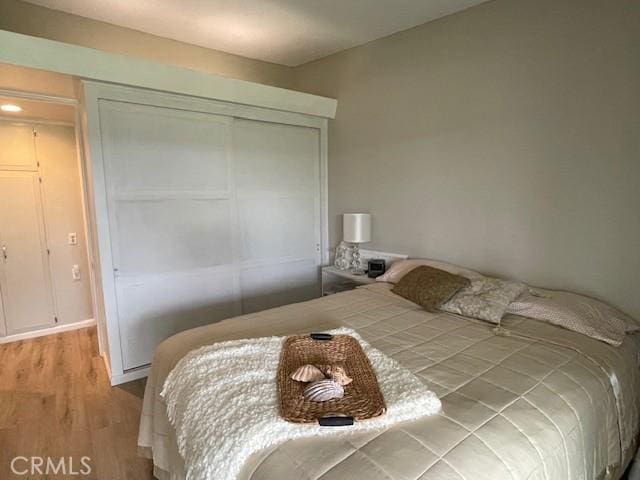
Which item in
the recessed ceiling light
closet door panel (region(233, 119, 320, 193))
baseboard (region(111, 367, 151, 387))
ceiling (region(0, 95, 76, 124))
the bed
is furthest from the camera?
closet door panel (region(233, 119, 320, 193))

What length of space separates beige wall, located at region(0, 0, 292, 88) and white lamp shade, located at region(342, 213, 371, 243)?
70.5 inches

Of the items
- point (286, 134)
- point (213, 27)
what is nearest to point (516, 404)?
point (286, 134)

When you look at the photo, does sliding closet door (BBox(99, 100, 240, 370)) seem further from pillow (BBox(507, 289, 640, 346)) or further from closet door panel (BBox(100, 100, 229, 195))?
pillow (BBox(507, 289, 640, 346))

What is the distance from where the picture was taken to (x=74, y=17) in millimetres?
2758

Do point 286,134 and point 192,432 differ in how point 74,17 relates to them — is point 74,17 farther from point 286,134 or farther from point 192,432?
point 192,432

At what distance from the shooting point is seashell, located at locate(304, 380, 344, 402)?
A: 3.94 ft

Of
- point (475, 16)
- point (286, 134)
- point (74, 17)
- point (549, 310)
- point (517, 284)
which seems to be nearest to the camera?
point (549, 310)

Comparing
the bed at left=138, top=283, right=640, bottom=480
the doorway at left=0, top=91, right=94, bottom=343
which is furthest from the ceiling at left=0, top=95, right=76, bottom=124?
the bed at left=138, top=283, right=640, bottom=480

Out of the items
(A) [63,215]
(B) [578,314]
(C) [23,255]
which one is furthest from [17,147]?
(B) [578,314]

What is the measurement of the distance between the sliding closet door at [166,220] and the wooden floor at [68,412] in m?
0.35

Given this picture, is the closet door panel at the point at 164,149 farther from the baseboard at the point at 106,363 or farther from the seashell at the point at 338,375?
the seashell at the point at 338,375

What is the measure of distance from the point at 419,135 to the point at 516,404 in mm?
2169

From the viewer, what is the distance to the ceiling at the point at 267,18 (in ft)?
8.38

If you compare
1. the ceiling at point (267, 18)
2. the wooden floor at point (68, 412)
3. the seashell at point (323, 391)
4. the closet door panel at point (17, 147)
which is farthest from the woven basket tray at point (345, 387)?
the closet door panel at point (17, 147)
